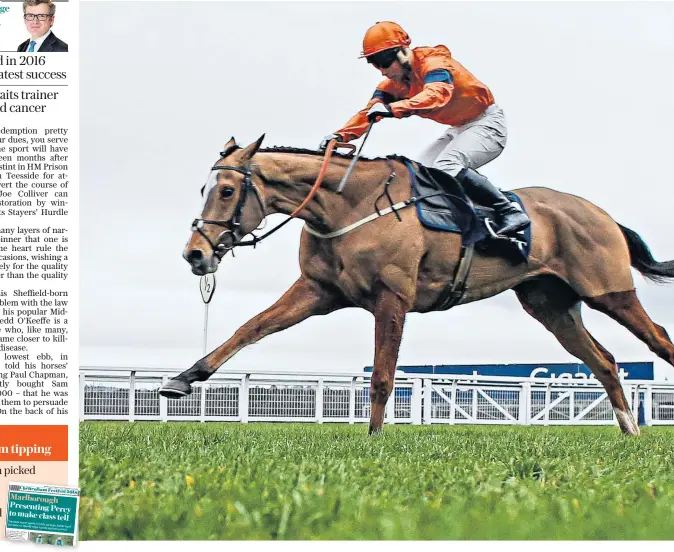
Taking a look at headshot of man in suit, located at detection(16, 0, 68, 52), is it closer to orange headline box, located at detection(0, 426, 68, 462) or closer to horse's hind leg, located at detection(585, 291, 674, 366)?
orange headline box, located at detection(0, 426, 68, 462)

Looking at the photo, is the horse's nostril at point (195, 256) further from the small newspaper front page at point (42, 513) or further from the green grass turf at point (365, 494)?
the small newspaper front page at point (42, 513)

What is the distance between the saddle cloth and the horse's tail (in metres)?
1.63

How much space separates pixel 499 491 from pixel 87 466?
1742mm

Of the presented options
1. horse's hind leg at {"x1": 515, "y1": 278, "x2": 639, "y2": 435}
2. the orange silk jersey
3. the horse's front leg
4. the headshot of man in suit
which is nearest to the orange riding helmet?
the orange silk jersey

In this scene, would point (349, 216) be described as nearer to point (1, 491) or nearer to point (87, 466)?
point (87, 466)

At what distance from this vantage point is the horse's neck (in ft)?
19.4

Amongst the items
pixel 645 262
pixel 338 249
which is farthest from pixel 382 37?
pixel 645 262

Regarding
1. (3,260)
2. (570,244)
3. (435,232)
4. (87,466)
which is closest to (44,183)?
(3,260)

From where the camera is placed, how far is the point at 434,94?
609cm

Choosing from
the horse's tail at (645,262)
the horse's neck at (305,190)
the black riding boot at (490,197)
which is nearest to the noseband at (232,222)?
the horse's neck at (305,190)

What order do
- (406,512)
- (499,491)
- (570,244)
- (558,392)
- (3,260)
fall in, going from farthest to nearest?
(558,392)
(570,244)
(3,260)
(499,491)
(406,512)

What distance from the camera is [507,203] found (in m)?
6.61

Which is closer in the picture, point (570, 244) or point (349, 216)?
point (349, 216)

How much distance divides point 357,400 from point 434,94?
356 inches
